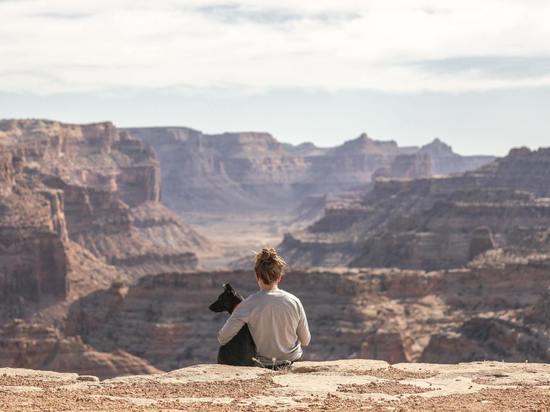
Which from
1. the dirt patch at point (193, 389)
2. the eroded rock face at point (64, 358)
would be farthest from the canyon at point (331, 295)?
the dirt patch at point (193, 389)

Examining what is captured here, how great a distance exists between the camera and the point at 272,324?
21.8 metres

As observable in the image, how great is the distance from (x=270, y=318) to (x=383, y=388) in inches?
94.9

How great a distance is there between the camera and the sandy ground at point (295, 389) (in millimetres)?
18766

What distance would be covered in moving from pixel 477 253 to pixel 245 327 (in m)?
117

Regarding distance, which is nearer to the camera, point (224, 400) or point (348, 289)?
point (224, 400)

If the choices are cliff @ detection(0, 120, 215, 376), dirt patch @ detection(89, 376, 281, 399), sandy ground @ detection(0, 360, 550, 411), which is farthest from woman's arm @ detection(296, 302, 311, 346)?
cliff @ detection(0, 120, 215, 376)

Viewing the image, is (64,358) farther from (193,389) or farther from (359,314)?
(193,389)

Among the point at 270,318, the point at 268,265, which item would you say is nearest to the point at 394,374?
the point at 270,318

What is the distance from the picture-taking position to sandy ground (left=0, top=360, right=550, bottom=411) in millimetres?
18766

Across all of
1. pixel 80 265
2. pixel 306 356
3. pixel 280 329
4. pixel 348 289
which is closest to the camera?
pixel 280 329

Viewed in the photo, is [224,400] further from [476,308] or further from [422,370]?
[476,308]

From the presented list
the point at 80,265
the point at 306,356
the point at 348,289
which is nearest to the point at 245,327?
the point at 306,356

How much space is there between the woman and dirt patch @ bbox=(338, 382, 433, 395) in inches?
64.4

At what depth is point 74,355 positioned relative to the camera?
81.3 m
